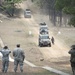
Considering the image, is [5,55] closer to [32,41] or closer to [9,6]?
[32,41]

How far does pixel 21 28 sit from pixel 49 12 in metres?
17.3

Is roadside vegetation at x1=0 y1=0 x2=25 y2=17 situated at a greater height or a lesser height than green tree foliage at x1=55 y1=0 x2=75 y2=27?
lesser

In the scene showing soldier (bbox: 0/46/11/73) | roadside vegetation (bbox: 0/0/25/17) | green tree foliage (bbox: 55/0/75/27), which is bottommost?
roadside vegetation (bbox: 0/0/25/17)

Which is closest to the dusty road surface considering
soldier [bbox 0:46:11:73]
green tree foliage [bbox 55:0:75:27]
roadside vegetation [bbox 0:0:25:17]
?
roadside vegetation [bbox 0:0:25:17]

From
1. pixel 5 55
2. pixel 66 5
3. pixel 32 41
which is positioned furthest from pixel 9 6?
pixel 5 55

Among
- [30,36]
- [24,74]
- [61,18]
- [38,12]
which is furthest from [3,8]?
[24,74]

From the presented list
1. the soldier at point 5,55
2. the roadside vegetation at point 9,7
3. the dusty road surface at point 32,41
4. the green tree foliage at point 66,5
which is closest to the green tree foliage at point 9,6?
the roadside vegetation at point 9,7

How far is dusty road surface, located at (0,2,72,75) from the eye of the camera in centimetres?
3844

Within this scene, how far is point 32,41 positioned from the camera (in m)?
57.0

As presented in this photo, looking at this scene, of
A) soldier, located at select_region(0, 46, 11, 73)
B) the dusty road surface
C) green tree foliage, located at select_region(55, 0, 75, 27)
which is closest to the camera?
soldier, located at select_region(0, 46, 11, 73)

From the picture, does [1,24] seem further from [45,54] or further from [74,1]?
[74,1]

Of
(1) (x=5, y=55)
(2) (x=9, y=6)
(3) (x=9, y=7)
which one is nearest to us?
(1) (x=5, y=55)

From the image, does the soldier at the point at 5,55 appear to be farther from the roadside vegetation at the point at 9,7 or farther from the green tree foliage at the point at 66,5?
the roadside vegetation at the point at 9,7

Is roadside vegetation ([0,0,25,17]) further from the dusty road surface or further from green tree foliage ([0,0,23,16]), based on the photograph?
the dusty road surface
